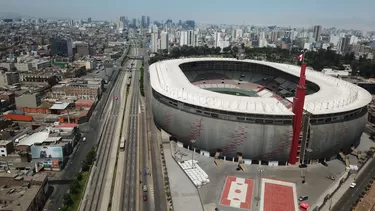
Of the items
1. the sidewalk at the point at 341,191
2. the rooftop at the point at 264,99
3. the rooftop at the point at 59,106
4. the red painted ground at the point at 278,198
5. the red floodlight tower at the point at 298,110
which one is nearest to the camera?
the red painted ground at the point at 278,198

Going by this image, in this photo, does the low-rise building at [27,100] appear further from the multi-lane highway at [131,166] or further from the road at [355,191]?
the road at [355,191]

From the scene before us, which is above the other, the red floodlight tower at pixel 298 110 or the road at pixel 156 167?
the red floodlight tower at pixel 298 110

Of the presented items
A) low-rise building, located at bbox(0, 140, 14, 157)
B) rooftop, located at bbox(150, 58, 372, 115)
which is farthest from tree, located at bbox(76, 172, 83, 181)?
rooftop, located at bbox(150, 58, 372, 115)

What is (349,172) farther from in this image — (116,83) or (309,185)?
(116,83)

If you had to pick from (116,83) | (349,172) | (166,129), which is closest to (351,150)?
(349,172)

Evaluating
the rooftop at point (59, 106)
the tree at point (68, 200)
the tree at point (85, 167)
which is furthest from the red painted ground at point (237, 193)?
the rooftop at point (59, 106)

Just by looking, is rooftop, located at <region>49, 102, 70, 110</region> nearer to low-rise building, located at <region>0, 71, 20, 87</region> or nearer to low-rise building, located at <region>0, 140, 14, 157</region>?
low-rise building, located at <region>0, 140, 14, 157</region>
